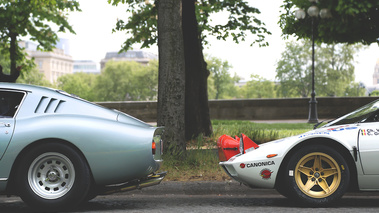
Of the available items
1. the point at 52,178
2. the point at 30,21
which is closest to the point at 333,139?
the point at 52,178

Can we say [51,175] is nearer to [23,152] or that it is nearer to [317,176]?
[23,152]

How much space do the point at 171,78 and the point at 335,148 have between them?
3.28m

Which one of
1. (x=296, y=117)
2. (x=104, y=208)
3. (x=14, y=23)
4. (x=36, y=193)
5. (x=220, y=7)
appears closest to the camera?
(x=36, y=193)

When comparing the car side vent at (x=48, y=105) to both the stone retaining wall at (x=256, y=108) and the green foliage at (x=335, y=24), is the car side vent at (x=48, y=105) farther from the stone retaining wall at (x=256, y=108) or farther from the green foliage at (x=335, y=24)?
the stone retaining wall at (x=256, y=108)

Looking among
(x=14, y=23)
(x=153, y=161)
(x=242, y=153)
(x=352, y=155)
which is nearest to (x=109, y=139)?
(x=153, y=161)

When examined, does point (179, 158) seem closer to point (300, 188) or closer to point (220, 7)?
point (300, 188)

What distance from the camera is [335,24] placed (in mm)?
21203

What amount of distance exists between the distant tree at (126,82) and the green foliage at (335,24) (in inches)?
2316

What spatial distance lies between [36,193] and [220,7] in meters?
13.9

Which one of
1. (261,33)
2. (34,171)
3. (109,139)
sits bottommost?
(34,171)

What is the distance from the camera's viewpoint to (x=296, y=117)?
23469 millimetres

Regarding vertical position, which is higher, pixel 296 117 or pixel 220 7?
pixel 220 7

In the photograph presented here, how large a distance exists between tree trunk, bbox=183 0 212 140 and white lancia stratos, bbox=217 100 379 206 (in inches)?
256

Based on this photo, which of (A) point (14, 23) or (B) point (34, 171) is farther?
(A) point (14, 23)
